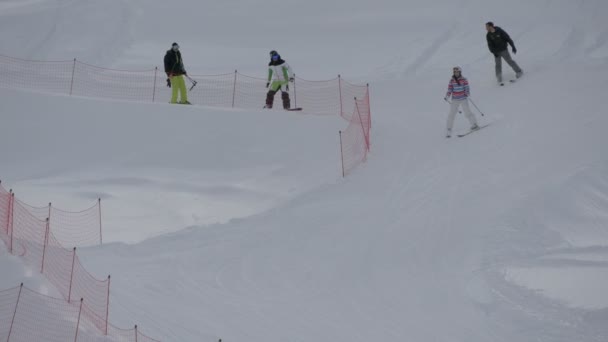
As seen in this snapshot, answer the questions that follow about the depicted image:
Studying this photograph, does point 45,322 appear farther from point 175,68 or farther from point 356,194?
point 175,68

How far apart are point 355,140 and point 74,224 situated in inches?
242

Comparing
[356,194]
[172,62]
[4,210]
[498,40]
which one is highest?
[498,40]

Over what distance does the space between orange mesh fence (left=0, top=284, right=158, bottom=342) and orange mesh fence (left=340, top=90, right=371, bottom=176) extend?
6927 millimetres

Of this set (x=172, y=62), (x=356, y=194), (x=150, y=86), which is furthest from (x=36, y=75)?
(x=356, y=194)

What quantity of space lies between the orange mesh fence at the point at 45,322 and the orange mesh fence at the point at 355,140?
6927mm

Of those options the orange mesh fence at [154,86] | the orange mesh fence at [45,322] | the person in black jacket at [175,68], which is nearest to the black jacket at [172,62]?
the person in black jacket at [175,68]

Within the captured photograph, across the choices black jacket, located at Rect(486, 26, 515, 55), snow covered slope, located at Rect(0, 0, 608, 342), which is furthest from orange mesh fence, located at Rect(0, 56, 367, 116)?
black jacket, located at Rect(486, 26, 515, 55)

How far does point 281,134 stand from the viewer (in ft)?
57.9

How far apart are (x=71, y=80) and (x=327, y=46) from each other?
818 centimetres

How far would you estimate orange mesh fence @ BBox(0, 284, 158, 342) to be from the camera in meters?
9.67

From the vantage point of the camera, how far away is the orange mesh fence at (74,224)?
13.7 metres

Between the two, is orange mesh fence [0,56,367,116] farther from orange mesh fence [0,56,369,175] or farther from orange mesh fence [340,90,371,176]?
orange mesh fence [340,90,371,176]

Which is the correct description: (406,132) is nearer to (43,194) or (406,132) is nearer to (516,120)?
(516,120)

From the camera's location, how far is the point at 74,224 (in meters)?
14.2
